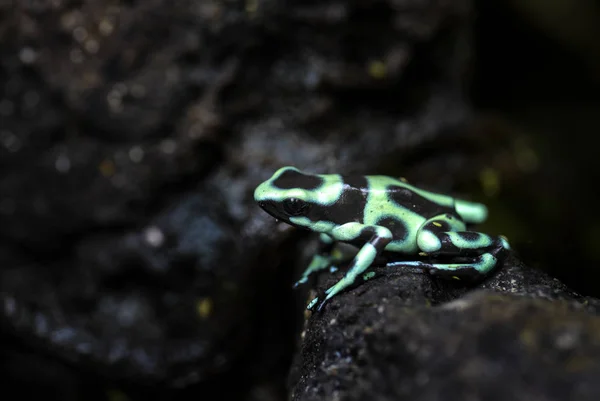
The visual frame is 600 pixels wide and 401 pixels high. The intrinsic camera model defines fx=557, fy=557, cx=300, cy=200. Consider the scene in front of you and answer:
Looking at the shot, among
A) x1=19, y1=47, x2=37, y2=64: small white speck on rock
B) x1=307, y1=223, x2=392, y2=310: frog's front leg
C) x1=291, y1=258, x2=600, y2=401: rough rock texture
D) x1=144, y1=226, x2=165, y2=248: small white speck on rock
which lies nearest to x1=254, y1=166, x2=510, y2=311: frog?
x1=307, y1=223, x2=392, y2=310: frog's front leg

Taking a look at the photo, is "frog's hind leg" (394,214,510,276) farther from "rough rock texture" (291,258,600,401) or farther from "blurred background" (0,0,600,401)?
"blurred background" (0,0,600,401)

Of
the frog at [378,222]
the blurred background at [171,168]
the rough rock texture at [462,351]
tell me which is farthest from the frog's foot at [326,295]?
the blurred background at [171,168]

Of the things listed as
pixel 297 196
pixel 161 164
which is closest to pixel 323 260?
pixel 297 196

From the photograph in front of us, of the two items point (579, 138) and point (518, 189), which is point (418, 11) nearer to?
point (518, 189)

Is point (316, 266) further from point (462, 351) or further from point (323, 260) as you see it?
point (462, 351)

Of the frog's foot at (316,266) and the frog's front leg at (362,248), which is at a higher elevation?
the frog's front leg at (362,248)

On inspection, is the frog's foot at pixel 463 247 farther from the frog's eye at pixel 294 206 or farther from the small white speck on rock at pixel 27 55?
Answer: the small white speck on rock at pixel 27 55
